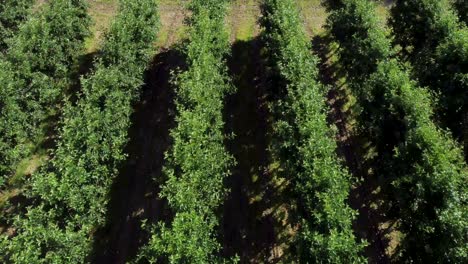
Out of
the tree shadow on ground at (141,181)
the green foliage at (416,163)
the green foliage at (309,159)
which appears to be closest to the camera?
the green foliage at (309,159)

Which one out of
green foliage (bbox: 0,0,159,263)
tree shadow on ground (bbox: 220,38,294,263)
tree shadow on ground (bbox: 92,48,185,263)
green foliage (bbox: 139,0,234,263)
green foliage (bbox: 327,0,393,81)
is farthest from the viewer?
green foliage (bbox: 327,0,393,81)

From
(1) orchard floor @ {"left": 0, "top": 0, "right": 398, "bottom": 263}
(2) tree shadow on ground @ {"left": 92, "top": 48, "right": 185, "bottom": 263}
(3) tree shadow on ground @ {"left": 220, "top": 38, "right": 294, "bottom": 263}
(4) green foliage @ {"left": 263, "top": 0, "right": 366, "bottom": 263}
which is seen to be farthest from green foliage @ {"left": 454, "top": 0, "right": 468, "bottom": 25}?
(2) tree shadow on ground @ {"left": 92, "top": 48, "right": 185, "bottom": 263}

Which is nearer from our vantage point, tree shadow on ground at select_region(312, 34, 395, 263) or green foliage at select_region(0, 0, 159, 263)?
green foliage at select_region(0, 0, 159, 263)

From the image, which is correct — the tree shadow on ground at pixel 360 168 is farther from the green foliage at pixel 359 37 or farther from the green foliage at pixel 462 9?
the green foliage at pixel 462 9

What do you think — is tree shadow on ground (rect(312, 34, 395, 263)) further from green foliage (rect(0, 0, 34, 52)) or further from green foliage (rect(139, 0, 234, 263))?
green foliage (rect(0, 0, 34, 52))

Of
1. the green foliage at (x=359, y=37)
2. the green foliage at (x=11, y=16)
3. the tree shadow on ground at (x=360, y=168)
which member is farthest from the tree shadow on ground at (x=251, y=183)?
the green foliage at (x=11, y=16)
